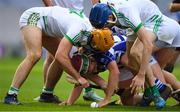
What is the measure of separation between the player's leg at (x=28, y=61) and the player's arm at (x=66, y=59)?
0.54 metres

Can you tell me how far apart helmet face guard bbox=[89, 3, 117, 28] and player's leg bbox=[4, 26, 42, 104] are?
87cm

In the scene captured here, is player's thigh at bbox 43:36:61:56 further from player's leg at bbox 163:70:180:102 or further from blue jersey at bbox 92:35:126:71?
player's leg at bbox 163:70:180:102

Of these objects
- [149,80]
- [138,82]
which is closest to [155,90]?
[149,80]

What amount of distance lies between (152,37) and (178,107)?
1059mm

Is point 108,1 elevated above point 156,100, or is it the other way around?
point 108,1

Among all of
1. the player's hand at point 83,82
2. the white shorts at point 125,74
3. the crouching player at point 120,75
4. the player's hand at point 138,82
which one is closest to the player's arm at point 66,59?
the player's hand at point 83,82

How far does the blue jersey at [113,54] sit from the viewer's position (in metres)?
11.3

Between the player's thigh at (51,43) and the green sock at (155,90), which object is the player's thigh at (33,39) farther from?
the green sock at (155,90)

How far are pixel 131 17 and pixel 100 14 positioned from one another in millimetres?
421

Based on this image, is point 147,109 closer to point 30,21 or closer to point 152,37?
point 152,37

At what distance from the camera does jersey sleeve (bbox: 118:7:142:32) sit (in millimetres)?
10844

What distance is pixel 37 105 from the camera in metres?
11.5

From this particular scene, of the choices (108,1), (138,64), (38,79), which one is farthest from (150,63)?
(38,79)

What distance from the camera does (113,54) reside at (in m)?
11.6
